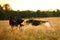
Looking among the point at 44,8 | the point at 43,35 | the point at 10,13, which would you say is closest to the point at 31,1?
the point at 44,8

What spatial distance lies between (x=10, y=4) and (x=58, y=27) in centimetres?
64

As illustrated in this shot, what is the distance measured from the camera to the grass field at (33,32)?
1.78m

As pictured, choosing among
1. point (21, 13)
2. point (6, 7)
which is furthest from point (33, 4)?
point (6, 7)

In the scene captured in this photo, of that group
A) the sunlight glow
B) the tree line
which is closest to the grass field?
the tree line

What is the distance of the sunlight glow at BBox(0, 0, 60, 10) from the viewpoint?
1.89 metres

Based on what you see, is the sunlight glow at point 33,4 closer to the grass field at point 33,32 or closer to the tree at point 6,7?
the tree at point 6,7

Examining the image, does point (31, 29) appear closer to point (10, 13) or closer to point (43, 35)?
point (43, 35)

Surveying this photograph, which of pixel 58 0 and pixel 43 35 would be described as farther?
pixel 58 0

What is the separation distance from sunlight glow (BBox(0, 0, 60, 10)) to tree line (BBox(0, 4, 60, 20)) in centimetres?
5

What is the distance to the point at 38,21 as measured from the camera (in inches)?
72.3

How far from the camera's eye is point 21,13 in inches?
73.2

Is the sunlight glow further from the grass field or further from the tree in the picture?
the grass field

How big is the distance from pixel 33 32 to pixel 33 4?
35cm

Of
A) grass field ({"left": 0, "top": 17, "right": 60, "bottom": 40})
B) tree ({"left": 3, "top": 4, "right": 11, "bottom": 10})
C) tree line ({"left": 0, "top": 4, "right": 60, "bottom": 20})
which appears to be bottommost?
grass field ({"left": 0, "top": 17, "right": 60, "bottom": 40})
